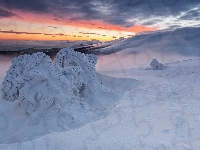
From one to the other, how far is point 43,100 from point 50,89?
330mm

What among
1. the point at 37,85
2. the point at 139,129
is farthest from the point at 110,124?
the point at 37,85

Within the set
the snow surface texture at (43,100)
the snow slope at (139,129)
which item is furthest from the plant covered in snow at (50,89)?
the snow slope at (139,129)

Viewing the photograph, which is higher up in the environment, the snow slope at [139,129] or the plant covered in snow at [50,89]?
the plant covered in snow at [50,89]

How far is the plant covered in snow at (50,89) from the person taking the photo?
5.24 metres

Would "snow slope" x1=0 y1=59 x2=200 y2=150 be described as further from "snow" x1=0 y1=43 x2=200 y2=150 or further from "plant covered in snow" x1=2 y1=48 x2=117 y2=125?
"plant covered in snow" x1=2 y1=48 x2=117 y2=125

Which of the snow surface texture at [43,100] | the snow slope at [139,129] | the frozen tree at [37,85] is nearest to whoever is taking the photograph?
the snow slope at [139,129]

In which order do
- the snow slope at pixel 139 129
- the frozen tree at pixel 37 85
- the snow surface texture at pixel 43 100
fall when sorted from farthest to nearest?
the frozen tree at pixel 37 85 → the snow surface texture at pixel 43 100 → the snow slope at pixel 139 129

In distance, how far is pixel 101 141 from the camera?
4246 mm

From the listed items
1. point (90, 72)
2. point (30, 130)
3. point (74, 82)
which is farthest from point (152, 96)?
point (30, 130)

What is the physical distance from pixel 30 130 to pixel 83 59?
10.6 feet

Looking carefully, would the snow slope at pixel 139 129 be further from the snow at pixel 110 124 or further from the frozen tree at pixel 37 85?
→ the frozen tree at pixel 37 85

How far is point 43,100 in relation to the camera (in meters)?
5.21

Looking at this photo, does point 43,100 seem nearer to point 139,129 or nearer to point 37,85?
point 37,85

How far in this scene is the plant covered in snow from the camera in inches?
206
